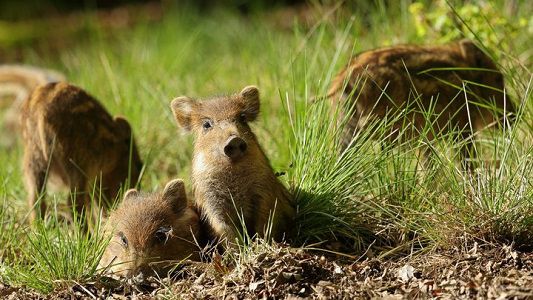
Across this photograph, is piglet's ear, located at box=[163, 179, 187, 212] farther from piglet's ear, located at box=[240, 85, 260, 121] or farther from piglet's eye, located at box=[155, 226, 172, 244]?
piglet's ear, located at box=[240, 85, 260, 121]

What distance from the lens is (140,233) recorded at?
21.1ft

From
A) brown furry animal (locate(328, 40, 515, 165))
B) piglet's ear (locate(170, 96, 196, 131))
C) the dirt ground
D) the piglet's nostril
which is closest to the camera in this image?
the dirt ground

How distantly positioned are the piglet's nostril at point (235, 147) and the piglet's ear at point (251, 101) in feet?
1.63

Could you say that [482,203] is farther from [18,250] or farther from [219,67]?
[219,67]

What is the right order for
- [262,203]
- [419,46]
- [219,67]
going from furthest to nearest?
[219,67]
[419,46]
[262,203]

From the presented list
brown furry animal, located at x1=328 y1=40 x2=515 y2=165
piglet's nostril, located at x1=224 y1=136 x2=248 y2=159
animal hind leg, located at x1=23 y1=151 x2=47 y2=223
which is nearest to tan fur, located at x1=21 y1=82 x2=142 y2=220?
animal hind leg, located at x1=23 y1=151 x2=47 y2=223

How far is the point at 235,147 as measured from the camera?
629 centimetres

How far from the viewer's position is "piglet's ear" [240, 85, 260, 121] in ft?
22.3

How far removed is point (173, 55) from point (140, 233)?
17.1 ft

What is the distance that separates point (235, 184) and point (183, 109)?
0.85m

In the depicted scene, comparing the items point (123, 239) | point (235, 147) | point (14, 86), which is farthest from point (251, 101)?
point (14, 86)

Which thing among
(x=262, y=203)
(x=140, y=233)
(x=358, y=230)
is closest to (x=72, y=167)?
(x=140, y=233)

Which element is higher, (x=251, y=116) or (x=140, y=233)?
(x=251, y=116)

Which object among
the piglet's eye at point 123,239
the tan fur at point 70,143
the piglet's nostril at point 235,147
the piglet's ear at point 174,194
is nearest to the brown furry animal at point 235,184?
the piglet's nostril at point 235,147
